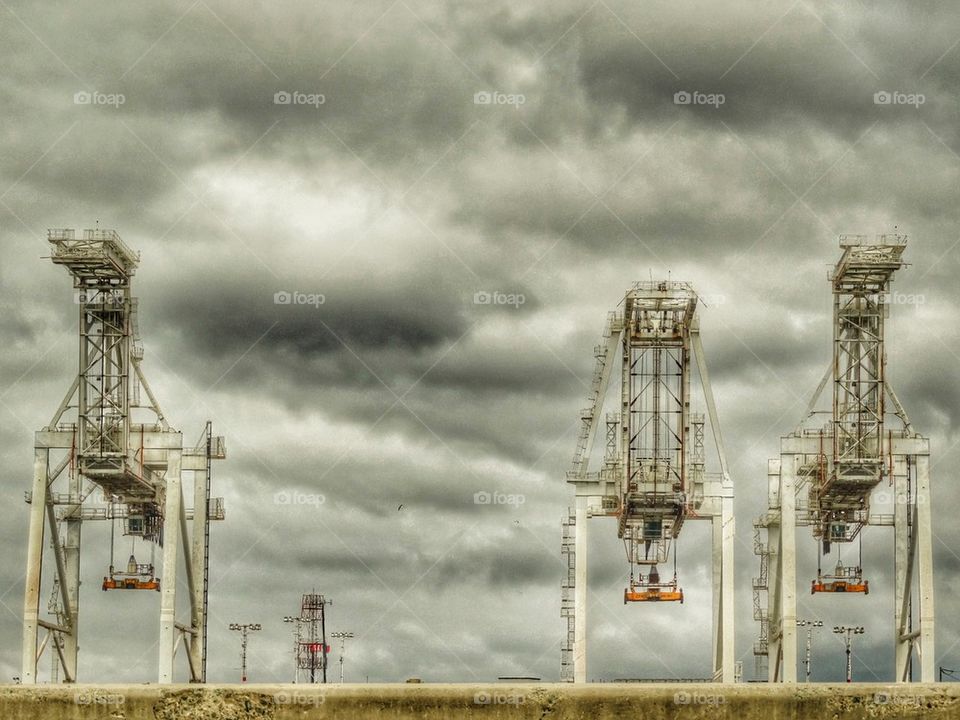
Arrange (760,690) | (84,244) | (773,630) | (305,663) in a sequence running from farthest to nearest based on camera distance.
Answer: (305,663) < (773,630) < (84,244) < (760,690)

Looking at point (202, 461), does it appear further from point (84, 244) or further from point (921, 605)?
point (921, 605)

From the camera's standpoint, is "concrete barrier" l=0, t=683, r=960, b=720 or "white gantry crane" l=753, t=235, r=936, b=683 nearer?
"concrete barrier" l=0, t=683, r=960, b=720

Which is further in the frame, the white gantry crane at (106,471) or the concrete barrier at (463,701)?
the white gantry crane at (106,471)

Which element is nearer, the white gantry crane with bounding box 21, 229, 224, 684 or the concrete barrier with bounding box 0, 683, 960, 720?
the concrete barrier with bounding box 0, 683, 960, 720

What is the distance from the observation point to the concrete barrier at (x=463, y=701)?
12.5m

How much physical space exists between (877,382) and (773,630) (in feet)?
37.0

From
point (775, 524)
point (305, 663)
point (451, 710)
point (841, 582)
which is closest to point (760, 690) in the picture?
point (451, 710)

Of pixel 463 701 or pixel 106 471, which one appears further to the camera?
pixel 106 471

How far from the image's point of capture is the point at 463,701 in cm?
1265

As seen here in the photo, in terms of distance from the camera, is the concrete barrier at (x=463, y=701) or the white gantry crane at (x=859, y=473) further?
the white gantry crane at (x=859, y=473)

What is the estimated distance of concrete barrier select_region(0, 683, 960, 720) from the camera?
1249 centimetres

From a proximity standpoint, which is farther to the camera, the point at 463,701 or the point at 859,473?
the point at 859,473

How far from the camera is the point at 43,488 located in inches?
2320

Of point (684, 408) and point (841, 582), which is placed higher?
point (684, 408)
